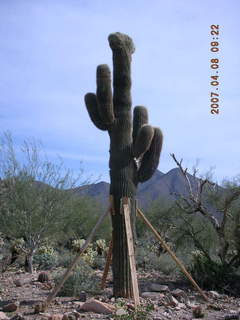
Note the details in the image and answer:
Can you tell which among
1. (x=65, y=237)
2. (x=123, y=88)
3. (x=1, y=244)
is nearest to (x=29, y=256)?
(x=1, y=244)

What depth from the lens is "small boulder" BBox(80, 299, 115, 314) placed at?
7.71 metres

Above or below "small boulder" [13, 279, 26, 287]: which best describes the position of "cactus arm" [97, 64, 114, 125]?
above

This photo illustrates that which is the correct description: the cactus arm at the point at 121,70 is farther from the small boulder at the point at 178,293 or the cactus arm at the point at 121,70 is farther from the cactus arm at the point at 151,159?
the small boulder at the point at 178,293

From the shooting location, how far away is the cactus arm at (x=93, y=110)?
9.59 m

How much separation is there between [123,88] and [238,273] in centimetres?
499

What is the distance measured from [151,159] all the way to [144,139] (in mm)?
699

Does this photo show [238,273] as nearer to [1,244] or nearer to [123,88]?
[123,88]

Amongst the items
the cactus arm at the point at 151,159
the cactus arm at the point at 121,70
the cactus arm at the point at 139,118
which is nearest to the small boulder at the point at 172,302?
the cactus arm at the point at 151,159

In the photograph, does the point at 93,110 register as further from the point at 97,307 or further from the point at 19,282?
the point at 19,282

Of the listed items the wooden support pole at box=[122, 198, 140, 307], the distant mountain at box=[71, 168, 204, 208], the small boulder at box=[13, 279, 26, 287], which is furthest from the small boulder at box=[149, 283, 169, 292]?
the small boulder at box=[13, 279, 26, 287]

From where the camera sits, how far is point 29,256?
44.9 feet

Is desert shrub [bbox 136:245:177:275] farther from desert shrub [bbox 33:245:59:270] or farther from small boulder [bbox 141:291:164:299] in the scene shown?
small boulder [bbox 141:291:164:299]

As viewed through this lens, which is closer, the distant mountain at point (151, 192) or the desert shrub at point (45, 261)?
the desert shrub at point (45, 261)

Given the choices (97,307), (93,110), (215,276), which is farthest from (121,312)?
(215,276)
